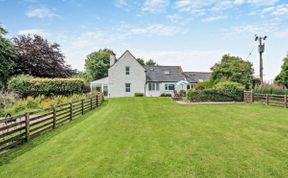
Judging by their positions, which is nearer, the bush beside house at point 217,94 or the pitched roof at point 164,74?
the bush beside house at point 217,94

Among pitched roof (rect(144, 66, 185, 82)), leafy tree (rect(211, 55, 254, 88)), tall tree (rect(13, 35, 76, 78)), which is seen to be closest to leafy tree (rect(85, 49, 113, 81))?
pitched roof (rect(144, 66, 185, 82))

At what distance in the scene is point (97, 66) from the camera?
55.7 meters

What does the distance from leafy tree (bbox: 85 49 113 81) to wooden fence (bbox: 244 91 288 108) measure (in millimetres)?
40593

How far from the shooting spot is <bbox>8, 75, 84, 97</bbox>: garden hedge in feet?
69.8

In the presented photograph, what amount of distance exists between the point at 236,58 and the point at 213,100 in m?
18.3

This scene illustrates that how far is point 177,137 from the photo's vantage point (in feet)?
24.7

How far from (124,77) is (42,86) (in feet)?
46.2

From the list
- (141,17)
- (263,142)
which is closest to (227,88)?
(141,17)

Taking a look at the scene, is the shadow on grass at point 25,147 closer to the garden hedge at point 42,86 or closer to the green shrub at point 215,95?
the garden hedge at point 42,86

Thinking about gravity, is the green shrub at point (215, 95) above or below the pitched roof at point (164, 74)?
below

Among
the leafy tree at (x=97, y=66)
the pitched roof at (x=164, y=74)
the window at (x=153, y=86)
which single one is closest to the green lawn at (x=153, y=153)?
the window at (x=153, y=86)

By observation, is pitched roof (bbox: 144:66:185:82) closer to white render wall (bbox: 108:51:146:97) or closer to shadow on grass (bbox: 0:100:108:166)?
white render wall (bbox: 108:51:146:97)

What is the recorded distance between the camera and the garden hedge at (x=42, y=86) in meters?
21.3

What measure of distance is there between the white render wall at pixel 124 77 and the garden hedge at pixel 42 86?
10958 mm
